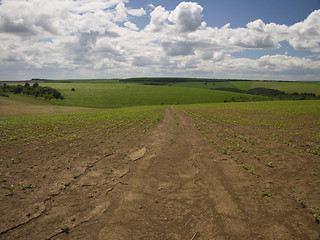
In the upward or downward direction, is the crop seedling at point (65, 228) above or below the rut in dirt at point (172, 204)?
below

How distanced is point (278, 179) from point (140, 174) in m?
7.99

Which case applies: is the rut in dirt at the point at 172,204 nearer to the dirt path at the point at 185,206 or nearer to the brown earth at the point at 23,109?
the dirt path at the point at 185,206

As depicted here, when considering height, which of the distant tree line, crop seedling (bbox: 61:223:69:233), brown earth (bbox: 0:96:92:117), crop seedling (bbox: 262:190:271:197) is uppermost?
the distant tree line

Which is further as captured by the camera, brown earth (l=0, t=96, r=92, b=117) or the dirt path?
brown earth (l=0, t=96, r=92, b=117)

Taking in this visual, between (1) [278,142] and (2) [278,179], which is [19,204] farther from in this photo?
(1) [278,142]

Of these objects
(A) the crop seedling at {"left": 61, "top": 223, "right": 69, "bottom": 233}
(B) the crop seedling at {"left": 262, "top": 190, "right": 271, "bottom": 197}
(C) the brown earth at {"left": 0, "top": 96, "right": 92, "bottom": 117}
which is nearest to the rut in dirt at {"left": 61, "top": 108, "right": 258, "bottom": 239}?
(A) the crop seedling at {"left": 61, "top": 223, "right": 69, "bottom": 233}

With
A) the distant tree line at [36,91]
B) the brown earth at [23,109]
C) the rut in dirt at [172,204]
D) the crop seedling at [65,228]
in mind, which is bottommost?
the crop seedling at [65,228]

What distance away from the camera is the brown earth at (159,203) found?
6.99 meters

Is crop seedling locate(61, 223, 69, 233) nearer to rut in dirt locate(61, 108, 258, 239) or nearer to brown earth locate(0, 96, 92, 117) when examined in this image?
rut in dirt locate(61, 108, 258, 239)

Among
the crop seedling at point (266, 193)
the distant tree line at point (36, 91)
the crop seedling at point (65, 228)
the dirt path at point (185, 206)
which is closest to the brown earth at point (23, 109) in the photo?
the distant tree line at point (36, 91)

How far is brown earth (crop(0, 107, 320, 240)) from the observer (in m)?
6.99

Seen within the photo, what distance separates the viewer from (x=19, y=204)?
8.73 m

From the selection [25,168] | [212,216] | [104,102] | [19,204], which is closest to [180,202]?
[212,216]

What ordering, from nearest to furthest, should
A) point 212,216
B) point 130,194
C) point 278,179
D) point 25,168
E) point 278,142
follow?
point 212,216 < point 130,194 < point 278,179 < point 25,168 < point 278,142
